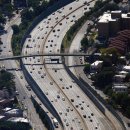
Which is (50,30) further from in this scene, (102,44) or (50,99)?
(50,99)

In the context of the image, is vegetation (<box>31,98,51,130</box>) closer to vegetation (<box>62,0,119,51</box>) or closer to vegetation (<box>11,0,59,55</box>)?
vegetation (<box>62,0,119,51</box>)

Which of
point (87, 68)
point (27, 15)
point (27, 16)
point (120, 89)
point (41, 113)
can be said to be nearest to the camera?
point (41, 113)

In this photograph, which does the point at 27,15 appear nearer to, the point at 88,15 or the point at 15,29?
the point at 15,29

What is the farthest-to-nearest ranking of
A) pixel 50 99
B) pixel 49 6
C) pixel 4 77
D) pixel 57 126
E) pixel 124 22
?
pixel 49 6
pixel 124 22
pixel 4 77
pixel 50 99
pixel 57 126

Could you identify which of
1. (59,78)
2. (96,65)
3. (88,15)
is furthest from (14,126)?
(88,15)

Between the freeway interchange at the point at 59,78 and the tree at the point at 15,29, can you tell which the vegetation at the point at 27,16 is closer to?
the tree at the point at 15,29

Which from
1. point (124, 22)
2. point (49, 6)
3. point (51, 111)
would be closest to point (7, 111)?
point (51, 111)
